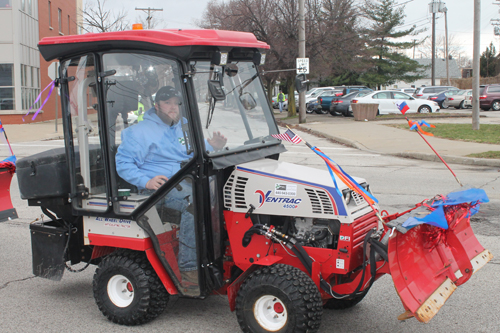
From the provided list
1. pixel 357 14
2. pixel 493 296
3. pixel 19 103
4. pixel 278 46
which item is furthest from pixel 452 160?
pixel 19 103

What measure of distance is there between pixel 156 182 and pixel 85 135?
0.76m

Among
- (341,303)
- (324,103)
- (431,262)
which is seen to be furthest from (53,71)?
(324,103)

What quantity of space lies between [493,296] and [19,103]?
2656 centimetres

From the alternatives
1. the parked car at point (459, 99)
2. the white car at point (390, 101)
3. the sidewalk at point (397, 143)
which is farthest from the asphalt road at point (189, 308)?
the parked car at point (459, 99)

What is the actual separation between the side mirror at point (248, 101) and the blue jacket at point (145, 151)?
0.74 metres

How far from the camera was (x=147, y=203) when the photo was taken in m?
3.82

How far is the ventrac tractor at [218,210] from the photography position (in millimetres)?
3412

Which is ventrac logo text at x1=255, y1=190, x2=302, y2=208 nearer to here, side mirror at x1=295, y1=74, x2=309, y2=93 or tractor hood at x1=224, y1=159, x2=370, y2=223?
tractor hood at x1=224, y1=159, x2=370, y2=223

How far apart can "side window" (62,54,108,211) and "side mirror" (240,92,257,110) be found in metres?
1.17

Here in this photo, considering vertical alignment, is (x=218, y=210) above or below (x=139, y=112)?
below

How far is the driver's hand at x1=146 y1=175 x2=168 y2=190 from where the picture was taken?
3783 millimetres

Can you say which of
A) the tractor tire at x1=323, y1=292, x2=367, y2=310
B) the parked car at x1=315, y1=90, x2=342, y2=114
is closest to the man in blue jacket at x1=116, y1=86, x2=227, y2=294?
the tractor tire at x1=323, y1=292, x2=367, y2=310

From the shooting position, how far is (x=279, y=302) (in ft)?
11.2

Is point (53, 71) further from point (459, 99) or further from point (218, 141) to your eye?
point (459, 99)
